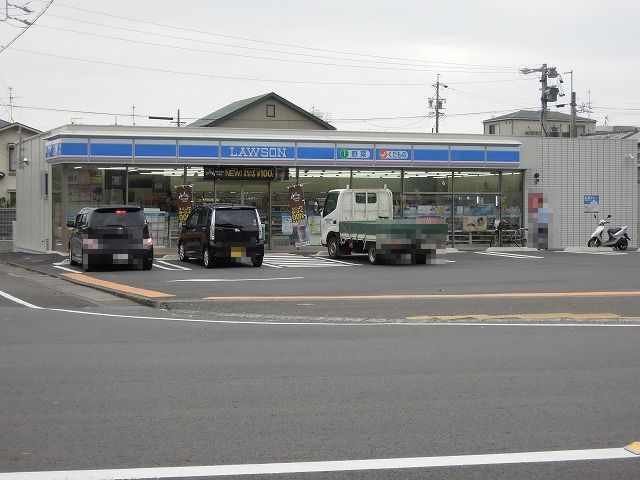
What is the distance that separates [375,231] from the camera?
25.4m

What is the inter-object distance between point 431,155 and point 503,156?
3375mm

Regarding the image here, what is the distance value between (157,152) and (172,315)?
1787 centimetres

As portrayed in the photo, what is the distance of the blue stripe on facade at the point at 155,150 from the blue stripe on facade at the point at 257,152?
2.01 meters

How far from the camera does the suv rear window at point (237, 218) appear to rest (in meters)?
24.2

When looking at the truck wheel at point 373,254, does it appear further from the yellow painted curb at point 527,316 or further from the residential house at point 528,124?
the residential house at point 528,124

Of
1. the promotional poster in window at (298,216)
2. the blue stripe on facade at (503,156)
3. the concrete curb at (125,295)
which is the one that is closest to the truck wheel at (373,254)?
the promotional poster in window at (298,216)

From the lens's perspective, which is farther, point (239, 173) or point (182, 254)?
point (239, 173)

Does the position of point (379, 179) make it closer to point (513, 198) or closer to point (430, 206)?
point (430, 206)

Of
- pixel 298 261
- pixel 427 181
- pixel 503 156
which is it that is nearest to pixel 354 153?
pixel 427 181

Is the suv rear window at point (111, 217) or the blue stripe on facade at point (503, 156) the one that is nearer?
the suv rear window at point (111, 217)

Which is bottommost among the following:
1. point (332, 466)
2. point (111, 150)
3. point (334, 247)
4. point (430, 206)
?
point (332, 466)

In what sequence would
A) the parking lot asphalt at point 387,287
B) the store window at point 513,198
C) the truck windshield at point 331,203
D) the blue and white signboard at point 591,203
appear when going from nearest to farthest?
the parking lot asphalt at point 387,287
the truck windshield at point 331,203
the store window at point 513,198
the blue and white signboard at point 591,203

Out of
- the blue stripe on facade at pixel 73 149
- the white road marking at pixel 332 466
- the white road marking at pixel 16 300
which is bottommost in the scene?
the white road marking at pixel 332 466

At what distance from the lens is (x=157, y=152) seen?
31031 millimetres
